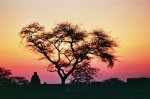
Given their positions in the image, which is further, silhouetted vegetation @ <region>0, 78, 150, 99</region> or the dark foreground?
silhouetted vegetation @ <region>0, 78, 150, 99</region>

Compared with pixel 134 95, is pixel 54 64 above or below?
above

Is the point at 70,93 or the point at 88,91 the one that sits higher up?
the point at 88,91

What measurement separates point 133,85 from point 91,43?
9.83 m

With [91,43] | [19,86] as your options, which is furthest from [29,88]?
[91,43]

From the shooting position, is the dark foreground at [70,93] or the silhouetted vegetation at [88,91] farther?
the silhouetted vegetation at [88,91]

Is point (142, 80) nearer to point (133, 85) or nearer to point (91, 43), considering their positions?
point (133, 85)

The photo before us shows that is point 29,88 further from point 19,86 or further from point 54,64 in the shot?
point 54,64

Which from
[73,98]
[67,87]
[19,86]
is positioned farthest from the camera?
[67,87]

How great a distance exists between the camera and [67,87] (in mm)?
55438

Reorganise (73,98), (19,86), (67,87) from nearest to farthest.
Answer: (73,98) → (19,86) → (67,87)

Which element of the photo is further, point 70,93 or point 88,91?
point 88,91

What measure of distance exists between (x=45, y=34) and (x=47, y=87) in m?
8.99

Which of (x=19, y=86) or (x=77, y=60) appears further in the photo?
(x=77, y=60)

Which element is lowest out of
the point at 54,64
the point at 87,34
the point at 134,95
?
the point at 134,95
